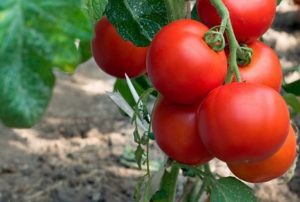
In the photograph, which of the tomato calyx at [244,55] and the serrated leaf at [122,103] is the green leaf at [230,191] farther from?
the tomato calyx at [244,55]

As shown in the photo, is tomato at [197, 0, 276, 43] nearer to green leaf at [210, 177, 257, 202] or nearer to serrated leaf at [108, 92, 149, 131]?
green leaf at [210, 177, 257, 202]

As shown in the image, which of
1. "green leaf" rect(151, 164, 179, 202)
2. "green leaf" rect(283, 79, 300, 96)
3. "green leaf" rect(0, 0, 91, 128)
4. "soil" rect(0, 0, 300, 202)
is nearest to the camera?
"green leaf" rect(0, 0, 91, 128)

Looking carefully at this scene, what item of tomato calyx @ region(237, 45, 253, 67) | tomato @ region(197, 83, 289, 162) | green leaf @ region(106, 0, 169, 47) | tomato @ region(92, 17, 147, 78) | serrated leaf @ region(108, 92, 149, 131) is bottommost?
serrated leaf @ region(108, 92, 149, 131)

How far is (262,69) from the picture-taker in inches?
30.9

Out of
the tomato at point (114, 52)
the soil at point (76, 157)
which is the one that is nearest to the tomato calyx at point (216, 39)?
the tomato at point (114, 52)

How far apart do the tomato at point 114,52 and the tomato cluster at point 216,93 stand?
172 mm

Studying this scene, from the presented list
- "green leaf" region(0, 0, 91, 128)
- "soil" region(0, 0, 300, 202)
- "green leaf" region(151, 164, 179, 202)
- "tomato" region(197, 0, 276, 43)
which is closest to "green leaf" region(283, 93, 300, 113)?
"green leaf" region(151, 164, 179, 202)

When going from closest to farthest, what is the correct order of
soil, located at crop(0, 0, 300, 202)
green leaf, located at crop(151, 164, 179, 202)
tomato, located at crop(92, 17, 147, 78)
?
tomato, located at crop(92, 17, 147, 78) → green leaf, located at crop(151, 164, 179, 202) → soil, located at crop(0, 0, 300, 202)

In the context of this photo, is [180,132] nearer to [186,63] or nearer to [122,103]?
[186,63]

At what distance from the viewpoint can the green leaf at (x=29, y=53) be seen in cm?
55

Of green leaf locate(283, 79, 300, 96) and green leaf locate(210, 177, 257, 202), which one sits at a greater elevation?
green leaf locate(210, 177, 257, 202)

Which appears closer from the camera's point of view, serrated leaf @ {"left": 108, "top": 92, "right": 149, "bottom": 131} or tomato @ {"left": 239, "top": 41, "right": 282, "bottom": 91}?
tomato @ {"left": 239, "top": 41, "right": 282, "bottom": 91}

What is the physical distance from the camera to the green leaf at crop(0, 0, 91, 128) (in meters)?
0.55

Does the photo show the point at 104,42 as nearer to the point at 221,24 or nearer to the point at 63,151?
the point at 221,24
